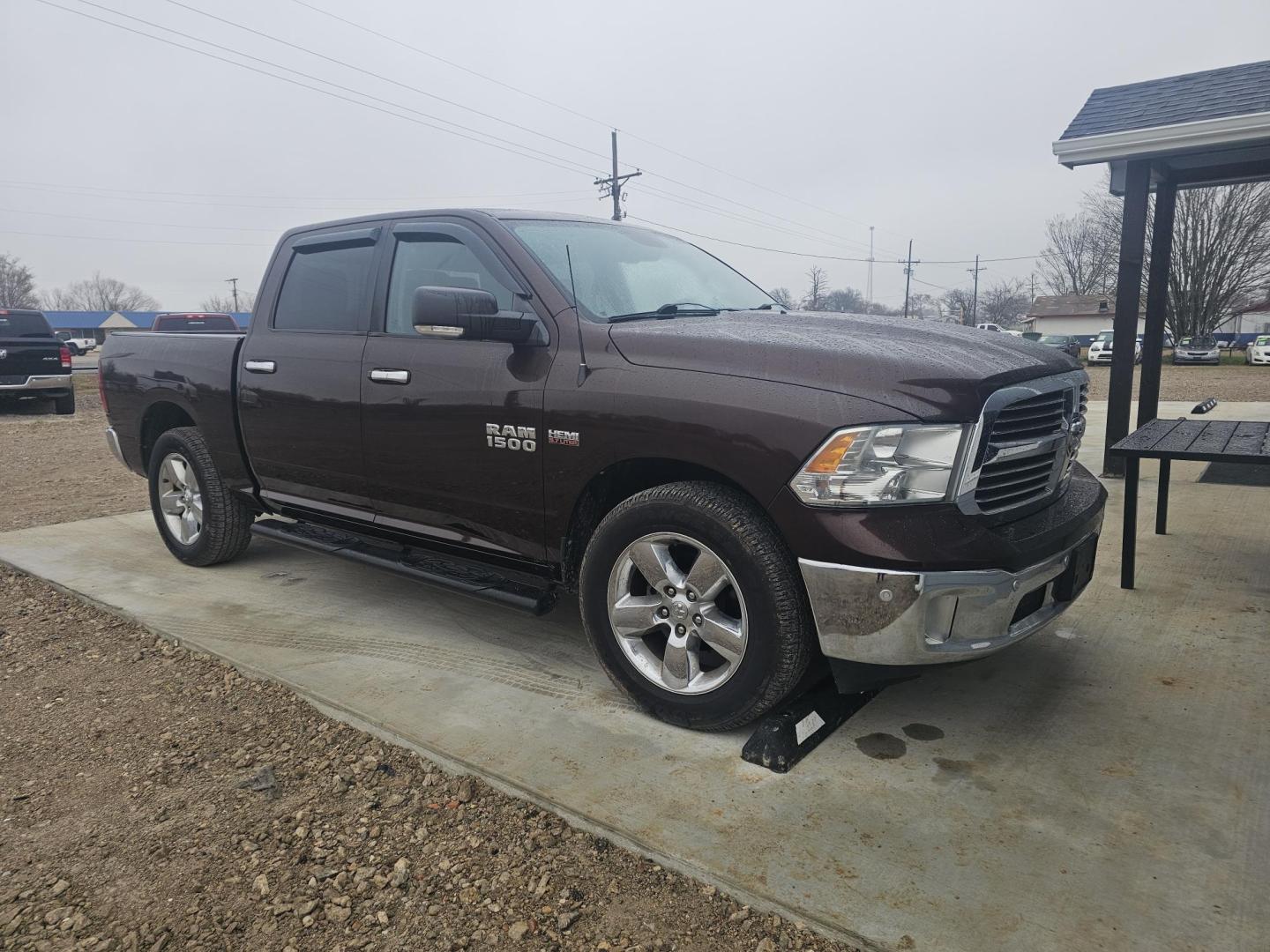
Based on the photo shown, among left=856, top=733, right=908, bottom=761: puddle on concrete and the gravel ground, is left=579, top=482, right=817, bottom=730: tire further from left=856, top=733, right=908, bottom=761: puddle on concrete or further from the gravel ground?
the gravel ground

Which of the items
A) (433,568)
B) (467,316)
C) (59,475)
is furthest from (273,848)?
(59,475)

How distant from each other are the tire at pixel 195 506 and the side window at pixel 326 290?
1.04m

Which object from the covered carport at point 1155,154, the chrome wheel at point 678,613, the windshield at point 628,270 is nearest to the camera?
the chrome wheel at point 678,613

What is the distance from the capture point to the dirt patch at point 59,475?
7.01m

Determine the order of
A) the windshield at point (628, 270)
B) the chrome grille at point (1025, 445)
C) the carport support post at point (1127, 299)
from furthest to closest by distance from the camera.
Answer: the carport support post at point (1127, 299) < the windshield at point (628, 270) < the chrome grille at point (1025, 445)

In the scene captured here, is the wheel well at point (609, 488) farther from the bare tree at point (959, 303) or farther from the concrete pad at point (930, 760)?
the bare tree at point (959, 303)

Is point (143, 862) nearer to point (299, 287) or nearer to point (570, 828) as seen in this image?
point (570, 828)

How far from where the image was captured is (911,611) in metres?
2.50

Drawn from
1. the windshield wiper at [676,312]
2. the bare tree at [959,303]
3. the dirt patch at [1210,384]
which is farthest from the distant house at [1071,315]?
the windshield wiper at [676,312]

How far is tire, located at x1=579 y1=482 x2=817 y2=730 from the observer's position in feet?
8.85

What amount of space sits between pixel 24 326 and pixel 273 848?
16.1 metres

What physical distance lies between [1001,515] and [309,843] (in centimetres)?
224

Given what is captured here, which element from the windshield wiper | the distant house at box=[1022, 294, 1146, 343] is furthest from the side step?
the distant house at box=[1022, 294, 1146, 343]

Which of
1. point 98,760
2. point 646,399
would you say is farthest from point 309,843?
point 646,399
